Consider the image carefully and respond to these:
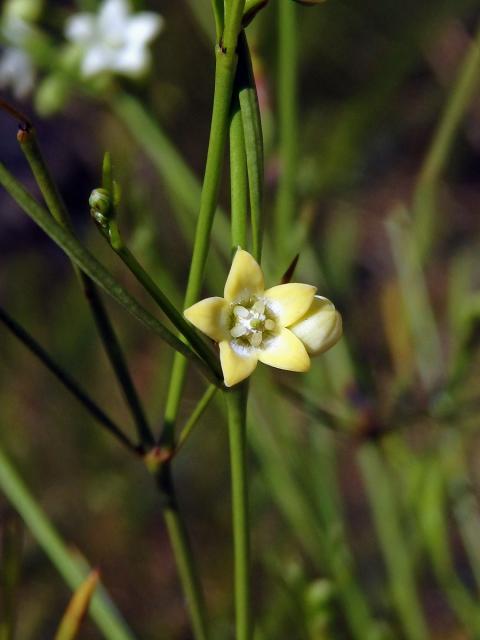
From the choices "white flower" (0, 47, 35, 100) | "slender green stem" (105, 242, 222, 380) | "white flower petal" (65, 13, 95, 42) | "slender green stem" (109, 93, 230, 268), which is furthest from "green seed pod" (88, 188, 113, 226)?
"white flower" (0, 47, 35, 100)

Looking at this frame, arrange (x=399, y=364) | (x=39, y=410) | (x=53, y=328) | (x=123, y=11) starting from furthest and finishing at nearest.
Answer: (x=39, y=410)
(x=53, y=328)
(x=399, y=364)
(x=123, y=11)

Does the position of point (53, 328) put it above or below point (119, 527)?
above

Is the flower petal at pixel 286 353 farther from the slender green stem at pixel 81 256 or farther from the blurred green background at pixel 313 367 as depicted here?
the blurred green background at pixel 313 367

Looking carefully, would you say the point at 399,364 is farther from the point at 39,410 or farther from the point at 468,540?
the point at 39,410

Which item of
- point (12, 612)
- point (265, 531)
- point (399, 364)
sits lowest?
point (265, 531)

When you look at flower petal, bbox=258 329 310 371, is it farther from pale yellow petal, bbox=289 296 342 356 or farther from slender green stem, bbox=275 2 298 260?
slender green stem, bbox=275 2 298 260

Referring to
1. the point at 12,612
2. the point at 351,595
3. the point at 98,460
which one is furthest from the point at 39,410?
the point at 12,612

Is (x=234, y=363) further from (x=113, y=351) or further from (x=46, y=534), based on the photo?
(x=46, y=534)
